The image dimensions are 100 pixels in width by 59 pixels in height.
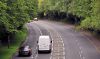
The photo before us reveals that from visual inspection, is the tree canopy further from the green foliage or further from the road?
the green foliage

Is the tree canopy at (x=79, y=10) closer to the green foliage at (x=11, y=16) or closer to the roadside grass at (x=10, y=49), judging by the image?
the green foliage at (x=11, y=16)

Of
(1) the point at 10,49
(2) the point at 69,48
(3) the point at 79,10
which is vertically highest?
(3) the point at 79,10

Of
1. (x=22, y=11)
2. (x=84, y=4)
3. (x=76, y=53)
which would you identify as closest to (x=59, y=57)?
(x=76, y=53)

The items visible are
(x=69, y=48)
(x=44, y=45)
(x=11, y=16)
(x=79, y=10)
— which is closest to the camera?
(x=11, y=16)

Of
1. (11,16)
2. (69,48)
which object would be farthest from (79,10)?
(11,16)

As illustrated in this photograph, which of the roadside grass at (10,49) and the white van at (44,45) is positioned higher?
the white van at (44,45)

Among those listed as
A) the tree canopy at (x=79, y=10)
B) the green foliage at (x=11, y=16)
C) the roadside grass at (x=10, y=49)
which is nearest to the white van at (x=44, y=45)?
the roadside grass at (x=10, y=49)

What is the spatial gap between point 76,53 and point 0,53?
10.9 metres

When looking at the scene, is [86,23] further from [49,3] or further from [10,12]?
[49,3]

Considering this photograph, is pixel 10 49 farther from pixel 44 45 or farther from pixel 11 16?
pixel 11 16

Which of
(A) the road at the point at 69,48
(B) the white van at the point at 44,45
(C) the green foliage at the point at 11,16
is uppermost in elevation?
(C) the green foliage at the point at 11,16

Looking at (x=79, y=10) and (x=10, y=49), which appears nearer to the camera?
(x=10, y=49)

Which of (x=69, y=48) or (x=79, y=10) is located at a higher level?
(x=79, y=10)

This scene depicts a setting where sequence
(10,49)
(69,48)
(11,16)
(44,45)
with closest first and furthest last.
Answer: (11,16)
(44,45)
(10,49)
(69,48)
